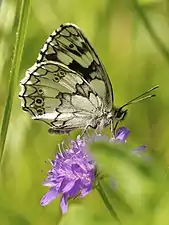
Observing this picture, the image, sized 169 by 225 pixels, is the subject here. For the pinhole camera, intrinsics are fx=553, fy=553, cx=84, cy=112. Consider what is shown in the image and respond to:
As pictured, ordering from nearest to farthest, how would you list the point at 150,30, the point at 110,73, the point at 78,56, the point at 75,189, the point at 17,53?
the point at 17,53
the point at 75,189
the point at 78,56
the point at 150,30
the point at 110,73

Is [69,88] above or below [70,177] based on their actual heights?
above

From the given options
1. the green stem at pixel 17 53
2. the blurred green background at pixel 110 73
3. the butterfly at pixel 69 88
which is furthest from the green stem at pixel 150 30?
the green stem at pixel 17 53

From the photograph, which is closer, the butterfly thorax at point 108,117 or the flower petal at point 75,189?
the flower petal at point 75,189

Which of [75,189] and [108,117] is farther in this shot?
[108,117]

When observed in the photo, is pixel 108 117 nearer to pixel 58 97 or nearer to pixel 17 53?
pixel 58 97

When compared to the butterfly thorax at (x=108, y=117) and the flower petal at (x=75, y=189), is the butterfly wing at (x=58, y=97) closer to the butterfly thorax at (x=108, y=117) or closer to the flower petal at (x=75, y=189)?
the butterfly thorax at (x=108, y=117)

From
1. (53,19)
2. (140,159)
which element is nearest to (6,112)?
(140,159)

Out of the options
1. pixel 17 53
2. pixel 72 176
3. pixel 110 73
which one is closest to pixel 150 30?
pixel 110 73

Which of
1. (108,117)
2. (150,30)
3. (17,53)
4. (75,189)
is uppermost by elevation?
(150,30)

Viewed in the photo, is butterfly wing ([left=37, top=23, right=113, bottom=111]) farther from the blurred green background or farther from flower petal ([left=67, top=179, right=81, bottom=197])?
flower petal ([left=67, top=179, right=81, bottom=197])
